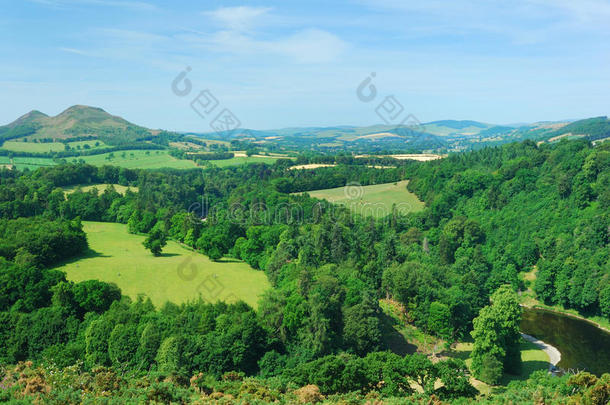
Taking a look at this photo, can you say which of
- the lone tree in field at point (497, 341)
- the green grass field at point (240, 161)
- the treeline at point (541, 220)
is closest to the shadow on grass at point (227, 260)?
the treeline at point (541, 220)

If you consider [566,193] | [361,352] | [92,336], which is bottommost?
[361,352]

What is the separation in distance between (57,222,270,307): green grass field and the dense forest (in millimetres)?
2911

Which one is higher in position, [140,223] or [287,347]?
[140,223]

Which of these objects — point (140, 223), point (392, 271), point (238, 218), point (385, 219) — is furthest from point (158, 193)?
point (392, 271)

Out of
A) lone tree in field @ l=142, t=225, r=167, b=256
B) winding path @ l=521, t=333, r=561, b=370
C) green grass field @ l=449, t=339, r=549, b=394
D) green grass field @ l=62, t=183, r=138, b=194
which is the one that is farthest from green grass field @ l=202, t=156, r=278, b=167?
green grass field @ l=449, t=339, r=549, b=394

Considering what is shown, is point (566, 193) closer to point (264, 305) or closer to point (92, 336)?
point (264, 305)

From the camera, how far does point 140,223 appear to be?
252ft

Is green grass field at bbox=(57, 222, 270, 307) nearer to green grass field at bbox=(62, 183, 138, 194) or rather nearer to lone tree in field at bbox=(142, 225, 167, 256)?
lone tree in field at bbox=(142, 225, 167, 256)

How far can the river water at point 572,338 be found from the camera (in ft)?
135

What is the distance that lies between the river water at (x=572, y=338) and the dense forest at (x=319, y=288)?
3614 mm

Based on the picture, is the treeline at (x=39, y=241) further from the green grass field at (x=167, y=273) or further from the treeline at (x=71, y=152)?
the treeline at (x=71, y=152)

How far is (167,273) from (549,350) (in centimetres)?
4589

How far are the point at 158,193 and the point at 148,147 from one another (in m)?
103

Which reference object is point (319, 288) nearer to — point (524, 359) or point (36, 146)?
point (524, 359)
